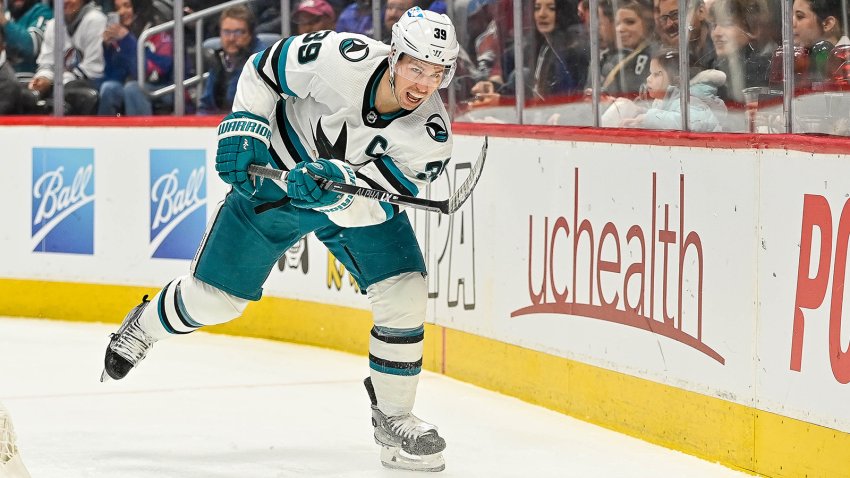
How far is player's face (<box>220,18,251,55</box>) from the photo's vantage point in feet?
21.7

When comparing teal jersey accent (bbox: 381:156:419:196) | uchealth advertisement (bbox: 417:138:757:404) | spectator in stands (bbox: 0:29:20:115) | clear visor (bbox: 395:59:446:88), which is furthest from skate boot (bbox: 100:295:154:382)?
spectator in stands (bbox: 0:29:20:115)

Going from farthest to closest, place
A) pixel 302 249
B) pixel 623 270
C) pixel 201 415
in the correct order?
pixel 302 249
pixel 201 415
pixel 623 270

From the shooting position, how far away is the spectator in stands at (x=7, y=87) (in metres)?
7.14

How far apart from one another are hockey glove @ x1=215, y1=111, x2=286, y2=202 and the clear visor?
45 cm

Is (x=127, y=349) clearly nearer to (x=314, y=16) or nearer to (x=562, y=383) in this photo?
(x=562, y=383)

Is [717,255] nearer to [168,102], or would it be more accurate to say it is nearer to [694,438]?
[694,438]

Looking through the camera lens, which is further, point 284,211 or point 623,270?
point 623,270

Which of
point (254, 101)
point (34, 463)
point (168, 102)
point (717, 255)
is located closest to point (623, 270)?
point (717, 255)

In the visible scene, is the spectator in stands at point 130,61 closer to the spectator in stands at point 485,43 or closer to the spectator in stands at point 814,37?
the spectator in stands at point 485,43

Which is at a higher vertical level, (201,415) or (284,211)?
(284,211)

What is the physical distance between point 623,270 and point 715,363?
53cm

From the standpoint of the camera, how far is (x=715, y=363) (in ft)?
13.2

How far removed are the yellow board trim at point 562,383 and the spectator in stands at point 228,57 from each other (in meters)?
0.94

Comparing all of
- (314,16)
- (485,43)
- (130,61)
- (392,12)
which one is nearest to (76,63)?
(130,61)
